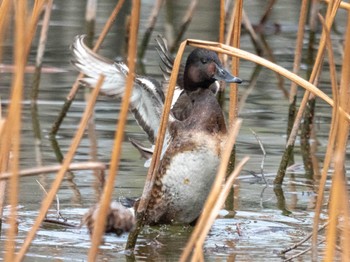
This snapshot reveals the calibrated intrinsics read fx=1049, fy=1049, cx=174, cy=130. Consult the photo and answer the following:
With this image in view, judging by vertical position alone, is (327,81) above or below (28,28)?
below

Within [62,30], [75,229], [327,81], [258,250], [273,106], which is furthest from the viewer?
[62,30]

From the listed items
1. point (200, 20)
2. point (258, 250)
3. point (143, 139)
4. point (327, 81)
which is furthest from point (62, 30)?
point (258, 250)

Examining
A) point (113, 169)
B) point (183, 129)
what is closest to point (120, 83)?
point (183, 129)

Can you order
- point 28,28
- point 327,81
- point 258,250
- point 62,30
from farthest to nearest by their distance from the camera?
1. point 62,30
2. point 327,81
3. point 258,250
4. point 28,28

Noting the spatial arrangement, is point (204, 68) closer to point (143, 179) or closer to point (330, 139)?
point (143, 179)

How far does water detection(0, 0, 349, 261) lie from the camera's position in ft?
19.0

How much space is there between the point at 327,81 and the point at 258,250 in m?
5.14

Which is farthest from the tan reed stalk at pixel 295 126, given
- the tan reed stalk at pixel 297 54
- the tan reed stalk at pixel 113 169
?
the tan reed stalk at pixel 113 169

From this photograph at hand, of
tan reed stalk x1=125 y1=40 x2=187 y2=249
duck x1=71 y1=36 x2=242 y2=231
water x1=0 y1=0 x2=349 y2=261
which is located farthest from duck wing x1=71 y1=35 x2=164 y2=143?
tan reed stalk x1=125 y1=40 x2=187 y2=249

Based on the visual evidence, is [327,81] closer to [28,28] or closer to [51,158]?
[51,158]

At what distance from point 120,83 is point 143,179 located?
1233 millimetres

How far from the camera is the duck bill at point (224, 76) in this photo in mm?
6354

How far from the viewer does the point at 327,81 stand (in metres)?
10.6

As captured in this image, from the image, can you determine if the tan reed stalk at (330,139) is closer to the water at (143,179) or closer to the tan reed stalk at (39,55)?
the water at (143,179)
